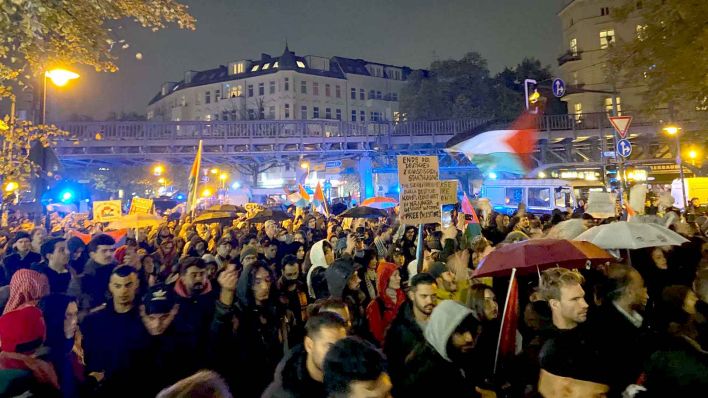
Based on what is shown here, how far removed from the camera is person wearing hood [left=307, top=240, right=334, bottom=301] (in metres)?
6.17

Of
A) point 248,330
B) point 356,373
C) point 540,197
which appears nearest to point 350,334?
point 356,373

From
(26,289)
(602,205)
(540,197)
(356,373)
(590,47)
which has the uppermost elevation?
(590,47)

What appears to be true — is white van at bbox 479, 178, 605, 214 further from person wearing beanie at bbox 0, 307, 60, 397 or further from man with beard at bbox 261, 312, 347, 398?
person wearing beanie at bbox 0, 307, 60, 397

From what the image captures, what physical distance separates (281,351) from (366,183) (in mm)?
30256

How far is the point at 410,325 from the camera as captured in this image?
3793 mm

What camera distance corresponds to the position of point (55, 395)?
2.90 m

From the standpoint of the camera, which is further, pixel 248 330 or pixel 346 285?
pixel 346 285

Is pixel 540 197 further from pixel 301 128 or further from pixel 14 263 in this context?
pixel 14 263

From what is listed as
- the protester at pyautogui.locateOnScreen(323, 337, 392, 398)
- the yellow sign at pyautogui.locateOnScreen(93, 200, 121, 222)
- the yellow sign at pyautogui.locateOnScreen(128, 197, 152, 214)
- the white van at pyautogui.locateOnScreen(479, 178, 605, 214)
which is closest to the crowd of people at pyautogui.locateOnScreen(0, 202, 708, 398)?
the protester at pyautogui.locateOnScreen(323, 337, 392, 398)

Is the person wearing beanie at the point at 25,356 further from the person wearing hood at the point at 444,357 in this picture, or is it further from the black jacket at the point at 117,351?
the person wearing hood at the point at 444,357

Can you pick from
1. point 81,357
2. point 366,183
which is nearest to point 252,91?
point 366,183

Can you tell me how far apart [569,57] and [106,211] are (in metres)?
50.6

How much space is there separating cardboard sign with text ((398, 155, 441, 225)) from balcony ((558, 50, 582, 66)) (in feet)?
164

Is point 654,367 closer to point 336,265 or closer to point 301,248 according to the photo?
point 336,265
